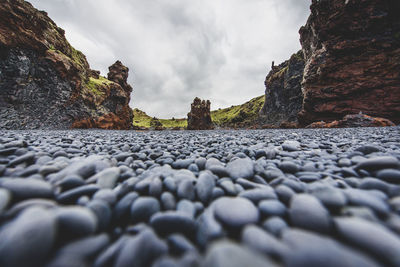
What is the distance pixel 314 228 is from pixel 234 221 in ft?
1.26

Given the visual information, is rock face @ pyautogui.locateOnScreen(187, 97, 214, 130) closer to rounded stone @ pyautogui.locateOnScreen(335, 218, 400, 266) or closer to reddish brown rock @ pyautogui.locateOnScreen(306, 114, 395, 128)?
reddish brown rock @ pyautogui.locateOnScreen(306, 114, 395, 128)

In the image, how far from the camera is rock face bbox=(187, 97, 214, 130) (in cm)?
2834

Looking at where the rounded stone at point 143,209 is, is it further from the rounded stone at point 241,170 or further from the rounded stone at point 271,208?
the rounded stone at point 241,170

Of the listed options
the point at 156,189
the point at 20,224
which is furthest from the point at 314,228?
the point at 20,224

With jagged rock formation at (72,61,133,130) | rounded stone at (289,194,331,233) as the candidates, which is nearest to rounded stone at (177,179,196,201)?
rounded stone at (289,194,331,233)

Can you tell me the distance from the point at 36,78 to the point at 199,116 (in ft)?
74.1

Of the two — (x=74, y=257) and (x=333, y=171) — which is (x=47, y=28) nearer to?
(x=74, y=257)

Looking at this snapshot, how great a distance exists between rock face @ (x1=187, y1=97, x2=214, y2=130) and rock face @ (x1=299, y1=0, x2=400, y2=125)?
722 inches

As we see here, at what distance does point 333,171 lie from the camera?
142 cm

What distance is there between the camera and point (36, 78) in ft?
28.3

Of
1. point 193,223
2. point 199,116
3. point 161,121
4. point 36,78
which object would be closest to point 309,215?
point 193,223

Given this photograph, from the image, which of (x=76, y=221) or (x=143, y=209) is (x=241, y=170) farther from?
(x=76, y=221)

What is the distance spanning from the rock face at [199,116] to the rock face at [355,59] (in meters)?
18.3

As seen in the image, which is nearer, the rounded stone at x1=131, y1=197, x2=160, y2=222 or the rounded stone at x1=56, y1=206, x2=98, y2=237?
the rounded stone at x1=56, y1=206, x2=98, y2=237
